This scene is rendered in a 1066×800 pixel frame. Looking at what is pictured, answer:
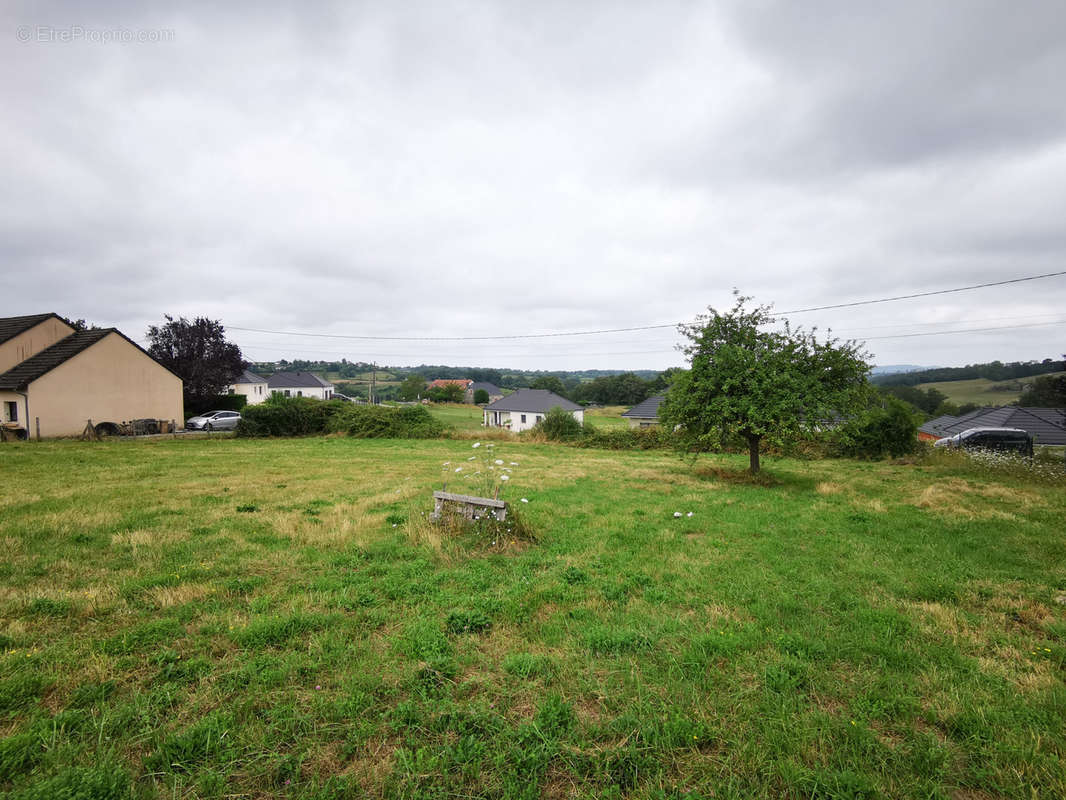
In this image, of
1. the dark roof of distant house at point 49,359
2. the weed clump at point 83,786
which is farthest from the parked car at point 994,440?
the dark roof of distant house at point 49,359

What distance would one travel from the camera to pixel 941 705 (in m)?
3.21

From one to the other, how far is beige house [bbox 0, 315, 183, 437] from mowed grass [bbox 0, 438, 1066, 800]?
21.5 metres

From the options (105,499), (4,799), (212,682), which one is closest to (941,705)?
(212,682)

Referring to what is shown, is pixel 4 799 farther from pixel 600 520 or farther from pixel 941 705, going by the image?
pixel 600 520

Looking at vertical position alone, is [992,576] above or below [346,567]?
below

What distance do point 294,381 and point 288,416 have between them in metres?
46.7

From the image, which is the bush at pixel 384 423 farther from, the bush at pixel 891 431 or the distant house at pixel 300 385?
the distant house at pixel 300 385

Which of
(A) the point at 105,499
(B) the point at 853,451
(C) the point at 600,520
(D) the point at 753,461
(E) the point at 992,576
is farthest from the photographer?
(B) the point at 853,451

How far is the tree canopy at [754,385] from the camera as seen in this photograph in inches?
484

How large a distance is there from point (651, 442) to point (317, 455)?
1859 centimetres

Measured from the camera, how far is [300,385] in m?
69.6

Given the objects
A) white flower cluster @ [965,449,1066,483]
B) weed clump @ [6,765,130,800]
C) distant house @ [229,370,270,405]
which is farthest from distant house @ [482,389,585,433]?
weed clump @ [6,765,130,800]

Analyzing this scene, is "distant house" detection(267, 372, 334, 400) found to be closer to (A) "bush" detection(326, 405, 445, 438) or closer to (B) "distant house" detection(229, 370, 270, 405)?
(B) "distant house" detection(229, 370, 270, 405)

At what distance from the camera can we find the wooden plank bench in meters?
7.11
